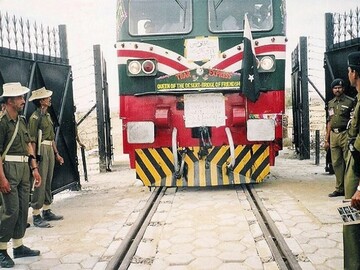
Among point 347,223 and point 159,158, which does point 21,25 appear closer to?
point 159,158

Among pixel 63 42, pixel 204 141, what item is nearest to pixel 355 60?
pixel 204 141

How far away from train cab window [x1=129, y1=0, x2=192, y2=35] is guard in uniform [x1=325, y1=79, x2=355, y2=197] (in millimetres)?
2684

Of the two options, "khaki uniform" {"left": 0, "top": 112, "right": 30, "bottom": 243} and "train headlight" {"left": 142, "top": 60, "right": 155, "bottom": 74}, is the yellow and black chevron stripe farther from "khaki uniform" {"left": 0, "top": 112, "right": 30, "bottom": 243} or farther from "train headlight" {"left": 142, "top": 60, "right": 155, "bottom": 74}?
"khaki uniform" {"left": 0, "top": 112, "right": 30, "bottom": 243}

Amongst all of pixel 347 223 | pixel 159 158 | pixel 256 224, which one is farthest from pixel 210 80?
pixel 347 223

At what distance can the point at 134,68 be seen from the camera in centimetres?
670

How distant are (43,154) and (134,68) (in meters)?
2.07

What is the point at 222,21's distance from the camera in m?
6.75

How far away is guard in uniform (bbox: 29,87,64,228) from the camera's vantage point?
5.47 meters

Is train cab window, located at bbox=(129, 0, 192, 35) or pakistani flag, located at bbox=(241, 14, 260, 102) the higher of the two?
train cab window, located at bbox=(129, 0, 192, 35)

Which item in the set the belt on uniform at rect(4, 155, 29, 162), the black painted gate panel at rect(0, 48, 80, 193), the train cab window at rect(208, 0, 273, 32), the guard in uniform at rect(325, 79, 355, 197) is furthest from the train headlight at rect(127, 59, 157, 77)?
the guard in uniform at rect(325, 79, 355, 197)

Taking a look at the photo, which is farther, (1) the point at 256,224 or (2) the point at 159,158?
(2) the point at 159,158

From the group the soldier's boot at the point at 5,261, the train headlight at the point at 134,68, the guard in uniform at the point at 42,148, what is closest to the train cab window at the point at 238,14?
the train headlight at the point at 134,68

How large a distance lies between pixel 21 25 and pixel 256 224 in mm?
4307

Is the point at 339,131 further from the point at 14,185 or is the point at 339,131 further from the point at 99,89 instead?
the point at 99,89
